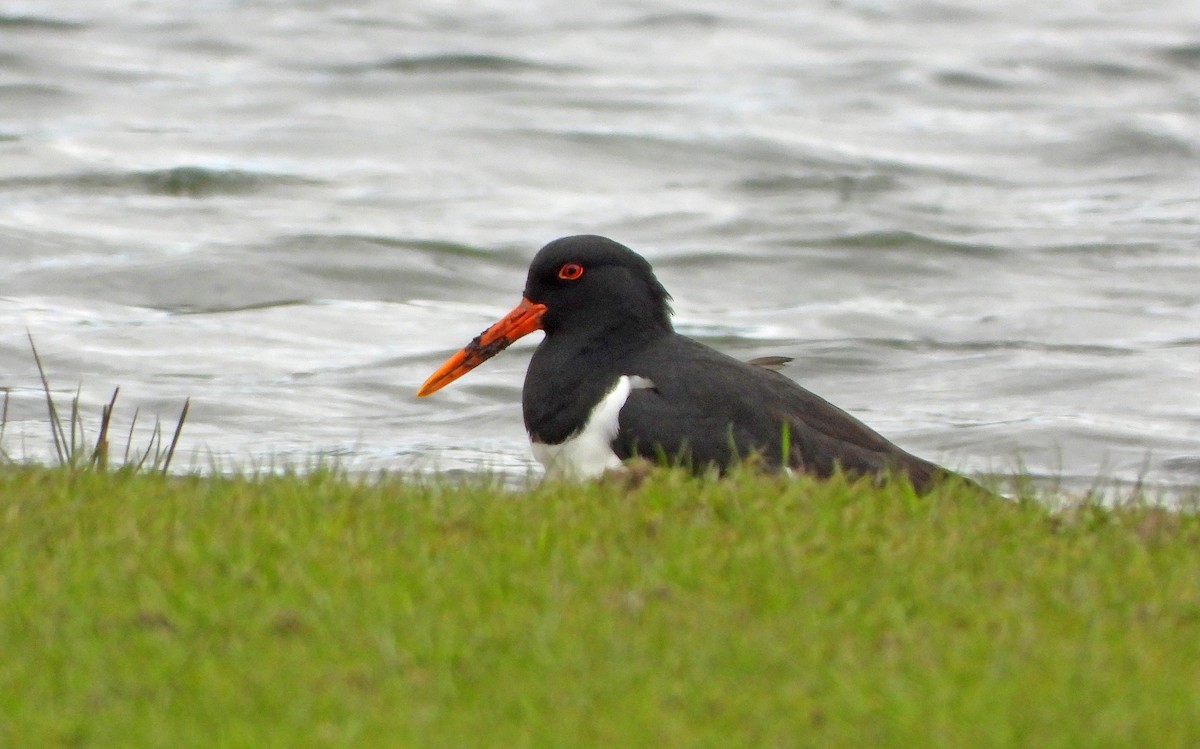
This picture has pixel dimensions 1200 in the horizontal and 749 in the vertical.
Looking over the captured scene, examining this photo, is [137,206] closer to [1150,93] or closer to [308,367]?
[308,367]

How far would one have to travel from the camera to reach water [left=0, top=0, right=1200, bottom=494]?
1177 centimetres

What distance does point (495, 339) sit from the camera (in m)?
7.95

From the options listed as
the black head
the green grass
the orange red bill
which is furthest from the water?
the green grass

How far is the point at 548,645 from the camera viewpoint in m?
4.33

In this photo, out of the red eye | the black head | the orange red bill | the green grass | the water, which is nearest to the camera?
the green grass

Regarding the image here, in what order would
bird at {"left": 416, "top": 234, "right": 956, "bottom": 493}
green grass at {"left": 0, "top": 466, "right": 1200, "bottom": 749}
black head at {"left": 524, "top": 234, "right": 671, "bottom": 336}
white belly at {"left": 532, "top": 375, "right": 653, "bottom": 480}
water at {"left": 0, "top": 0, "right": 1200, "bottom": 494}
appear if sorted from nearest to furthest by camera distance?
green grass at {"left": 0, "top": 466, "right": 1200, "bottom": 749}
bird at {"left": 416, "top": 234, "right": 956, "bottom": 493}
white belly at {"left": 532, "top": 375, "right": 653, "bottom": 480}
black head at {"left": 524, "top": 234, "right": 671, "bottom": 336}
water at {"left": 0, "top": 0, "right": 1200, "bottom": 494}

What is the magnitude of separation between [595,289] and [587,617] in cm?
323

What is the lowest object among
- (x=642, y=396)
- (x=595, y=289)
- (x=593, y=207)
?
(x=642, y=396)

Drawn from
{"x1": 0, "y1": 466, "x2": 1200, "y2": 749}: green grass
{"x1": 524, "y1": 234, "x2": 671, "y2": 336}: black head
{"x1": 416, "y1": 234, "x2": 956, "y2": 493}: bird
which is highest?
{"x1": 524, "y1": 234, "x2": 671, "y2": 336}: black head

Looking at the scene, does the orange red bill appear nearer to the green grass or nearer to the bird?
the bird

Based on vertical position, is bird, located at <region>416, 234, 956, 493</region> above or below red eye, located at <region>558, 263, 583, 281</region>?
below

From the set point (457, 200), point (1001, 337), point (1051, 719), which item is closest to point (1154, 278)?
point (1001, 337)

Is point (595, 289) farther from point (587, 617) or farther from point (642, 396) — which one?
point (587, 617)

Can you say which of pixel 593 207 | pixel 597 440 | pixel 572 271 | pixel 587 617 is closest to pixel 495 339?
pixel 572 271
